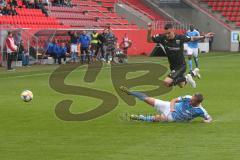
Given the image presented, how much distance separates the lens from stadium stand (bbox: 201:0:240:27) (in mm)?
68062

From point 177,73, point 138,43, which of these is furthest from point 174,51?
point 138,43

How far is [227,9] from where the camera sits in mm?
69000

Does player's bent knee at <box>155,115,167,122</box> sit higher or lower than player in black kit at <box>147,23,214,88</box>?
lower

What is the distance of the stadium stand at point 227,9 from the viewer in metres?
68.1

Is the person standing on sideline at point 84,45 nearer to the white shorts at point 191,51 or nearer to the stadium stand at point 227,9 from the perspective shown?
the white shorts at point 191,51

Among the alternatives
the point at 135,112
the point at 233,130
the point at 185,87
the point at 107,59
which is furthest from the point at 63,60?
the point at 233,130

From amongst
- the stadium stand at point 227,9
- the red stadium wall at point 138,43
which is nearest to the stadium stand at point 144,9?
the red stadium wall at point 138,43

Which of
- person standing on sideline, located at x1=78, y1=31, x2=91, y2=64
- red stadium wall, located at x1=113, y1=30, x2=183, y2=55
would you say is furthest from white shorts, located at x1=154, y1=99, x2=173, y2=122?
red stadium wall, located at x1=113, y1=30, x2=183, y2=55

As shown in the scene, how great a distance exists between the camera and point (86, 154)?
10.4 m

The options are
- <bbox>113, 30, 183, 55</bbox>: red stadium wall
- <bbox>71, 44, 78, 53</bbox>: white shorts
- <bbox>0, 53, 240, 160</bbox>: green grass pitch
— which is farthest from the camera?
<bbox>113, 30, 183, 55</bbox>: red stadium wall

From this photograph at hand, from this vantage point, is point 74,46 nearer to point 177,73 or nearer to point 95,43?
point 95,43

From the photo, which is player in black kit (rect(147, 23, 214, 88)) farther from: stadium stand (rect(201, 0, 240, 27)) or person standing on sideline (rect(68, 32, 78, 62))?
stadium stand (rect(201, 0, 240, 27))

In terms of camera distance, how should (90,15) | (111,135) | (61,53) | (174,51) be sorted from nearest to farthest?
(111,135) → (174,51) → (61,53) → (90,15)

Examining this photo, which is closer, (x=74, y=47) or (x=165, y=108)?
(x=165, y=108)
